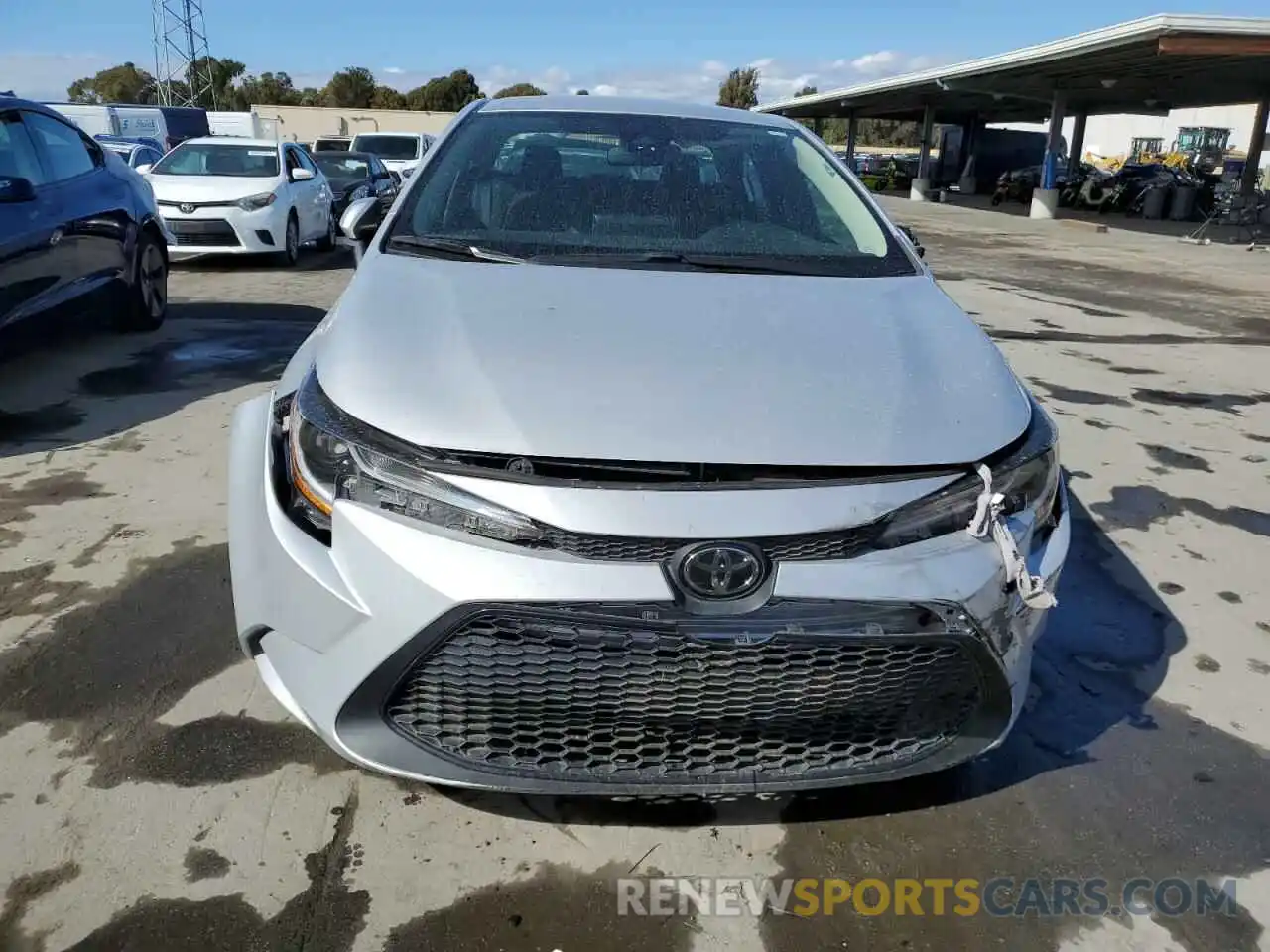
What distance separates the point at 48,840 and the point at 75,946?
14.2 inches

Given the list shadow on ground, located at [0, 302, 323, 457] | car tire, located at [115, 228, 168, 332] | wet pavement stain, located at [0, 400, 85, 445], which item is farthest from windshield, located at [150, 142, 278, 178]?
wet pavement stain, located at [0, 400, 85, 445]

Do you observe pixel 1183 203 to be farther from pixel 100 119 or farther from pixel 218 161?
pixel 100 119

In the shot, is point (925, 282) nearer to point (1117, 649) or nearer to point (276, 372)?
point (1117, 649)

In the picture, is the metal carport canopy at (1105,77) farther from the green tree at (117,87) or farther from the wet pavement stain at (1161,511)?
the green tree at (117,87)

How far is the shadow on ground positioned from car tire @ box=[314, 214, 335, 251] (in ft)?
17.2

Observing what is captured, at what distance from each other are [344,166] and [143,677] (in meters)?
14.2

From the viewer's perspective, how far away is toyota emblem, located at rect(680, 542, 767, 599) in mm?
1849

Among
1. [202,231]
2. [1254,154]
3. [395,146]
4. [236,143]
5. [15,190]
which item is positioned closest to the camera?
[15,190]

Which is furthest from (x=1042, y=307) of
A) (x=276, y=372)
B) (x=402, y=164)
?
(x=402, y=164)

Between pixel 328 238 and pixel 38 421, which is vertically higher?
pixel 38 421

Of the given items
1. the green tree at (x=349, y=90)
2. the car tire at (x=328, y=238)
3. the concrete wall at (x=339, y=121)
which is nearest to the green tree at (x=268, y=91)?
the green tree at (x=349, y=90)

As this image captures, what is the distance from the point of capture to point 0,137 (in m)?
5.51

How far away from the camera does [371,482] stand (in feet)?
6.46

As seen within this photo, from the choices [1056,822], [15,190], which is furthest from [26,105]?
[1056,822]
